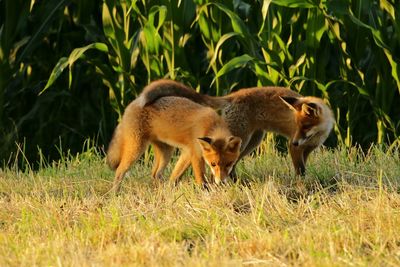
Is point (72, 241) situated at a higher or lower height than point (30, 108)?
higher

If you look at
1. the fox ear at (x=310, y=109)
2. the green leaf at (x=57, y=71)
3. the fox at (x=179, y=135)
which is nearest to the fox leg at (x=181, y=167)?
the fox at (x=179, y=135)

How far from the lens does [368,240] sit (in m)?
6.09

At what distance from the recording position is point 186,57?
1150cm

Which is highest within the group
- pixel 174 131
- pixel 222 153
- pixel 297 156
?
pixel 174 131

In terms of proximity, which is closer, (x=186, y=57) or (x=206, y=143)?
(x=206, y=143)

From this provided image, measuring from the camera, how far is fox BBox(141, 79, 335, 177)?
8.84 metres

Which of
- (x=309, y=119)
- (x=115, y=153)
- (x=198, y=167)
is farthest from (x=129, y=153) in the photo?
(x=309, y=119)

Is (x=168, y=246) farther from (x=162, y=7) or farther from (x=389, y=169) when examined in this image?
(x=162, y=7)

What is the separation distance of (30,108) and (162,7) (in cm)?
377

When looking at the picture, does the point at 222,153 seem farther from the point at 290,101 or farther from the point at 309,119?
the point at 309,119

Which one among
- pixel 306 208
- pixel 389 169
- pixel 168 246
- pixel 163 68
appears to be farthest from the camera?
pixel 163 68

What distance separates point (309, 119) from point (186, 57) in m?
2.97

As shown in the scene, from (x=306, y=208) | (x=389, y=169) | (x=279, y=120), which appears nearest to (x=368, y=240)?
(x=306, y=208)

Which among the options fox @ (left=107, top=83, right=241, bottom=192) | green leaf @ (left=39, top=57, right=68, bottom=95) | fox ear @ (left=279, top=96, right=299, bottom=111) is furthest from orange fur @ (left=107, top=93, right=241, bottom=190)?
green leaf @ (left=39, top=57, right=68, bottom=95)
